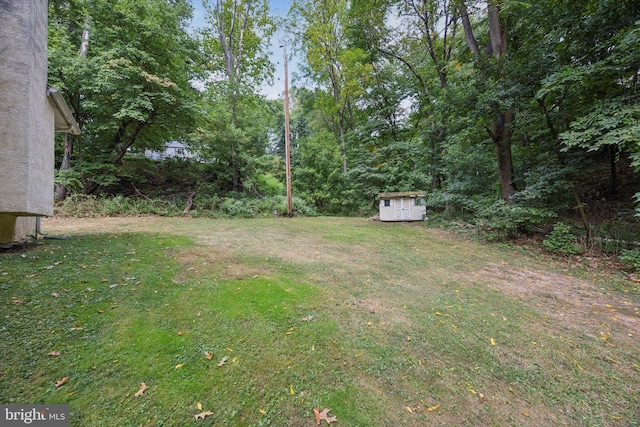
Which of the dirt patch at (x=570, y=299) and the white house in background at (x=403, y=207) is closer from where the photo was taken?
the dirt patch at (x=570, y=299)

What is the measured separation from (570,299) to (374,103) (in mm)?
14751

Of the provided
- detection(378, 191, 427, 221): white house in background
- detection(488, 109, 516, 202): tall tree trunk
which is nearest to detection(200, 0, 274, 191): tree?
detection(378, 191, 427, 221): white house in background

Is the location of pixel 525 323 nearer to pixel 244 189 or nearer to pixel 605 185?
pixel 605 185

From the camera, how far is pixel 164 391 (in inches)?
63.6

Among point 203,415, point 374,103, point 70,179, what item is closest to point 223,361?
point 203,415

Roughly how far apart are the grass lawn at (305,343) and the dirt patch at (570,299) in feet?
0.09

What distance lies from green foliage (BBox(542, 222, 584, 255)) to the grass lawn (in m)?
1.27

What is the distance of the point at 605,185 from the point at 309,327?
429 inches

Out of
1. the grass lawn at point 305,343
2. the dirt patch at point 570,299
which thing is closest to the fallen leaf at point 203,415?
the grass lawn at point 305,343

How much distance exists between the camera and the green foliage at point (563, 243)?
17.3 ft

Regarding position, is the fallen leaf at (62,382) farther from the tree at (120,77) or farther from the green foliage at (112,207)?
the tree at (120,77)

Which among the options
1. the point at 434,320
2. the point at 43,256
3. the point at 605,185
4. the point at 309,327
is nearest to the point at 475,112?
the point at 605,185

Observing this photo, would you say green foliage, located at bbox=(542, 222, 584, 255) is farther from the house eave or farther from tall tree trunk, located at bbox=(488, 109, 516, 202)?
the house eave

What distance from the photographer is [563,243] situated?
5.45 metres
